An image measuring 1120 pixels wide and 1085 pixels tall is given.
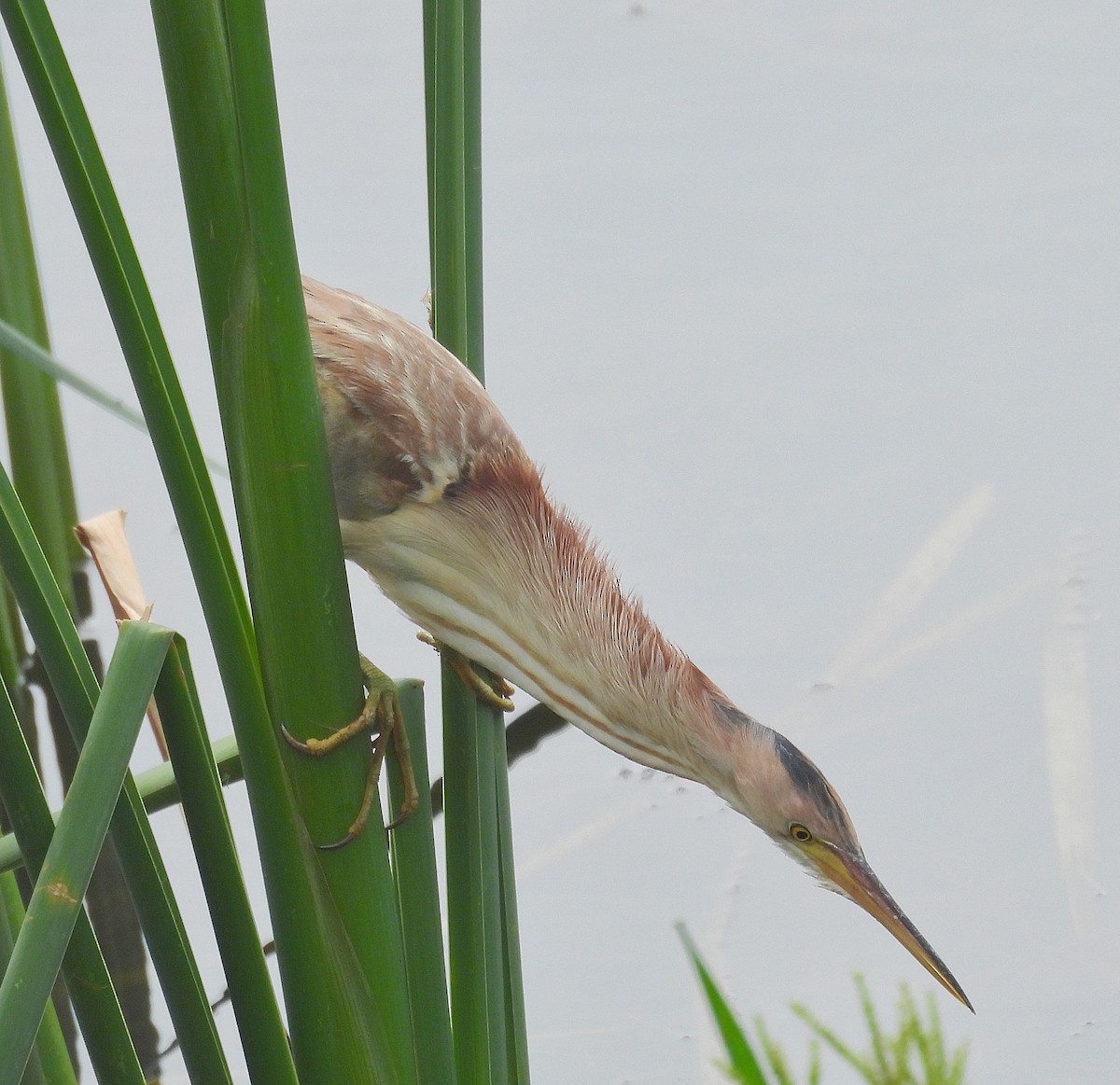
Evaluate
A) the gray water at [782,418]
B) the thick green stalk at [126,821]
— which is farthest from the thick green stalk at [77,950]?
the gray water at [782,418]

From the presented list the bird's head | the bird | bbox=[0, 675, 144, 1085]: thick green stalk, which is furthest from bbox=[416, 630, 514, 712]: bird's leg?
bbox=[0, 675, 144, 1085]: thick green stalk

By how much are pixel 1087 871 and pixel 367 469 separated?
1100 mm

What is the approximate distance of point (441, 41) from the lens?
0.71 meters

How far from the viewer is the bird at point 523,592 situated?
0.91 metres

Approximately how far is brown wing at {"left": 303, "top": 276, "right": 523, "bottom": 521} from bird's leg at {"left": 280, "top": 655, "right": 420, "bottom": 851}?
0.13m

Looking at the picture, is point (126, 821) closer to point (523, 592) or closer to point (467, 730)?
point (467, 730)

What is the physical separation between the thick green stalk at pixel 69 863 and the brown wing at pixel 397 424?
0.37m

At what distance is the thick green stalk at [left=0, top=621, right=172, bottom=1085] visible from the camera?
1.76 ft

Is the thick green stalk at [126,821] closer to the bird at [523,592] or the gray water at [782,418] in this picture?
the bird at [523,592]

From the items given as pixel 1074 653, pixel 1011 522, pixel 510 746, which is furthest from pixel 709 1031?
pixel 1011 522

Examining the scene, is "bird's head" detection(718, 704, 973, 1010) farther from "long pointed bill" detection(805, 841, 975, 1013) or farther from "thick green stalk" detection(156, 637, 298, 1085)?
"thick green stalk" detection(156, 637, 298, 1085)

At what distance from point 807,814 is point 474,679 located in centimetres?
23

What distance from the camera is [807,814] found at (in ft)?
2.99

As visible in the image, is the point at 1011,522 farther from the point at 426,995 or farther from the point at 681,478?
the point at 426,995
